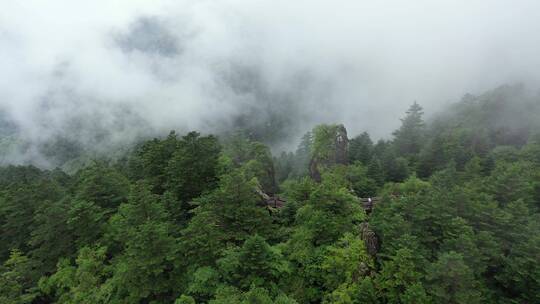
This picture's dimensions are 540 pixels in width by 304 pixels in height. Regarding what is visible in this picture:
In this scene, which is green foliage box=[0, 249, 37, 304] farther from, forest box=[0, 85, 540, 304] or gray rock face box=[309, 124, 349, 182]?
gray rock face box=[309, 124, 349, 182]

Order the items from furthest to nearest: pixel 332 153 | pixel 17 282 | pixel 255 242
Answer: pixel 332 153, pixel 17 282, pixel 255 242

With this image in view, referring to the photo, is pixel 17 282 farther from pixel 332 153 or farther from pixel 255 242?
pixel 332 153

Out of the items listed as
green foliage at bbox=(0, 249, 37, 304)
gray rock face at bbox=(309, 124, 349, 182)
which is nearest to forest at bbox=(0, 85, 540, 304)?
green foliage at bbox=(0, 249, 37, 304)

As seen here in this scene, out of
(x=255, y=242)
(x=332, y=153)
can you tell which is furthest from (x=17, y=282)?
(x=332, y=153)

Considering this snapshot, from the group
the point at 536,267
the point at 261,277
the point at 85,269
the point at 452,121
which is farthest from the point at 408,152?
the point at 85,269

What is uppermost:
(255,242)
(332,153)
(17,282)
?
(332,153)

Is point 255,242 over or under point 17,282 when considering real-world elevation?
over

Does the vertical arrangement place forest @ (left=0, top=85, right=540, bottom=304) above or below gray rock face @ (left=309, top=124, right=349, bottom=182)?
below

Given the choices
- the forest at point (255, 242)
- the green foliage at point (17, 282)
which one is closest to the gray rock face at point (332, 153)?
the forest at point (255, 242)

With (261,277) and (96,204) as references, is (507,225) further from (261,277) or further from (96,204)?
(96,204)

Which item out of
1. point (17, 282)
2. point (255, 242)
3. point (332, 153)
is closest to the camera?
point (255, 242)

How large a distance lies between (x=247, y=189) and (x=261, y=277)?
7735 millimetres

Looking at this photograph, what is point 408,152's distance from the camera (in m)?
80.1

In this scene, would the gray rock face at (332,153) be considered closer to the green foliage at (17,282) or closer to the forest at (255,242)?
the forest at (255,242)
